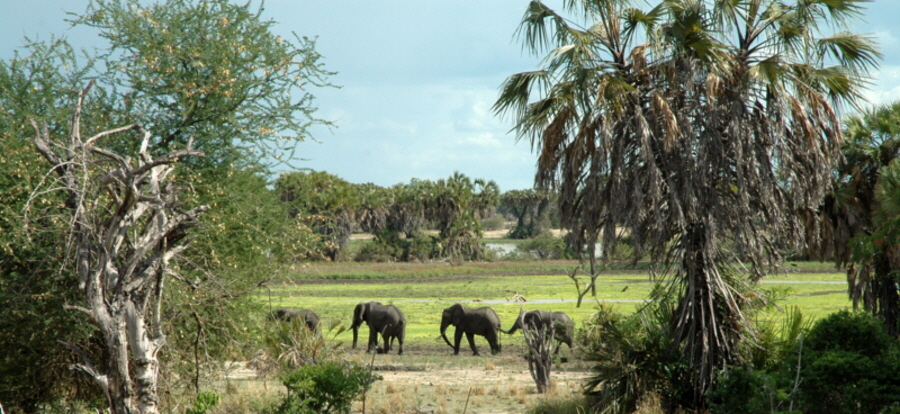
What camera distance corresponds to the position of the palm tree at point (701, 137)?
11102mm

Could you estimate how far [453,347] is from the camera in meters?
27.3

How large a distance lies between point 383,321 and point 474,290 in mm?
25565

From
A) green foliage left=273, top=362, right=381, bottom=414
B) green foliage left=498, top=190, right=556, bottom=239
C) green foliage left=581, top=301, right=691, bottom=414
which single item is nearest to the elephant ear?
green foliage left=581, top=301, right=691, bottom=414

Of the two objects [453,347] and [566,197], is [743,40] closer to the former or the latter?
[566,197]

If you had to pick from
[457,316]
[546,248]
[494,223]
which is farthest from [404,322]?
[494,223]

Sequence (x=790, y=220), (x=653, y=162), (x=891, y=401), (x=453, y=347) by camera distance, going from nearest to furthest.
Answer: (x=891, y=401), (x=653, y=162), (x=790, y=220), (x=453, y=347)

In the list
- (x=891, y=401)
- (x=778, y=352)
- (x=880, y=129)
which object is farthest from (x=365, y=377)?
(x=880, y=129)

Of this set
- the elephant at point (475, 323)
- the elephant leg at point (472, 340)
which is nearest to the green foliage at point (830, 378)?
the elephant at point (475, 323)

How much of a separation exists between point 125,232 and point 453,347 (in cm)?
2070

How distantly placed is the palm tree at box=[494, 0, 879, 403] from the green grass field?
44.2 feet

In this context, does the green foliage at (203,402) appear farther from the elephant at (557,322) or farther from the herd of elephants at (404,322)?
the elephant at (557,322)

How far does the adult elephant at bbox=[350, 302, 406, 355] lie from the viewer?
2433cm

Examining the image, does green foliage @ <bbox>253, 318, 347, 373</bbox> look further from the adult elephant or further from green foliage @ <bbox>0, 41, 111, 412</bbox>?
the adult elephant

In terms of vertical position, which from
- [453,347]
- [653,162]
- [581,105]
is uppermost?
[581,105]
